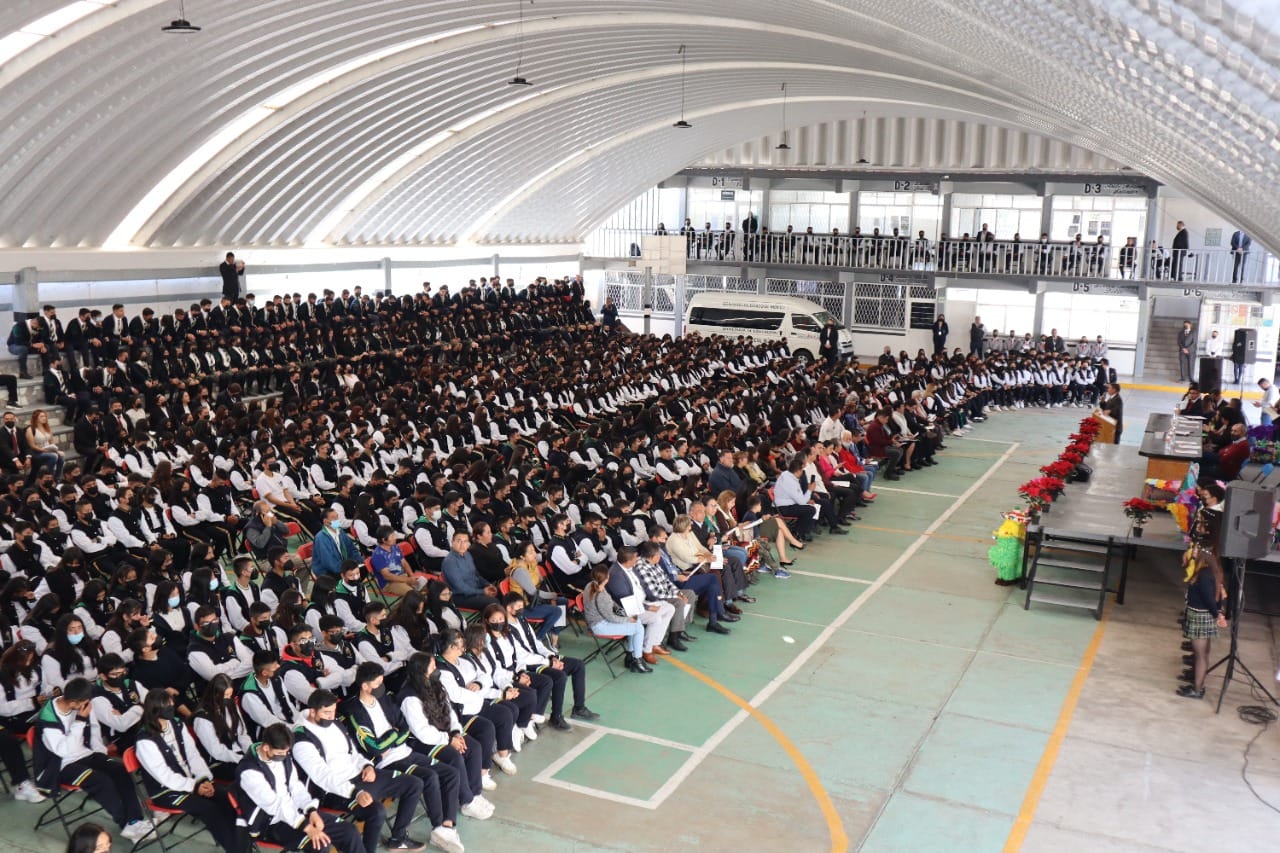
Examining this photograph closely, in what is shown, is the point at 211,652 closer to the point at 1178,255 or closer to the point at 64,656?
the point at 64,656

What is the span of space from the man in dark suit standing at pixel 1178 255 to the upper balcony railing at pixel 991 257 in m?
0.03

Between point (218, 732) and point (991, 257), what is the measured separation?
33687 mm

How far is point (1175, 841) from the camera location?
8141 millimetres

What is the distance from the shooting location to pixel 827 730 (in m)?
10.0

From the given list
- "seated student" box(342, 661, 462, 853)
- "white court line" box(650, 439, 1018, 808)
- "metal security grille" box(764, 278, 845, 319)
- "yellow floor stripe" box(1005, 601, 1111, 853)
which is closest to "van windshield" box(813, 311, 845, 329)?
"metal security grille" box(764, 278, 845, 319)

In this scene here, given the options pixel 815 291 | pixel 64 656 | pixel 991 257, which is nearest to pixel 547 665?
pixel 64 656

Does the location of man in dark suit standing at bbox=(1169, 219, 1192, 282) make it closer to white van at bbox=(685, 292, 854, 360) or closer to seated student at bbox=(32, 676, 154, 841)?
white van at bbox=(685, 292, 854, 360)

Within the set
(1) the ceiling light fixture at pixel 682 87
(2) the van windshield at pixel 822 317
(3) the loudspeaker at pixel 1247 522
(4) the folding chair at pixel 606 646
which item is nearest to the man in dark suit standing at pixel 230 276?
(1) the ceiling light fixture at pixel 682 87

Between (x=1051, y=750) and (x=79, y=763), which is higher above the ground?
(x=79, y=763)

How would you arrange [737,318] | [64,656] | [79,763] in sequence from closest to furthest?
[79,763]
[64,656]
[737,318]

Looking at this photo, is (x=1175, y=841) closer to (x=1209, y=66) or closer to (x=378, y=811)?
(x=378, y=811)

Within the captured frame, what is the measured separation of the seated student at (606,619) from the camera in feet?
35.7

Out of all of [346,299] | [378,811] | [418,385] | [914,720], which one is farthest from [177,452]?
[346,299]

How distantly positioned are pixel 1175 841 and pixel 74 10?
17387 millimetres
